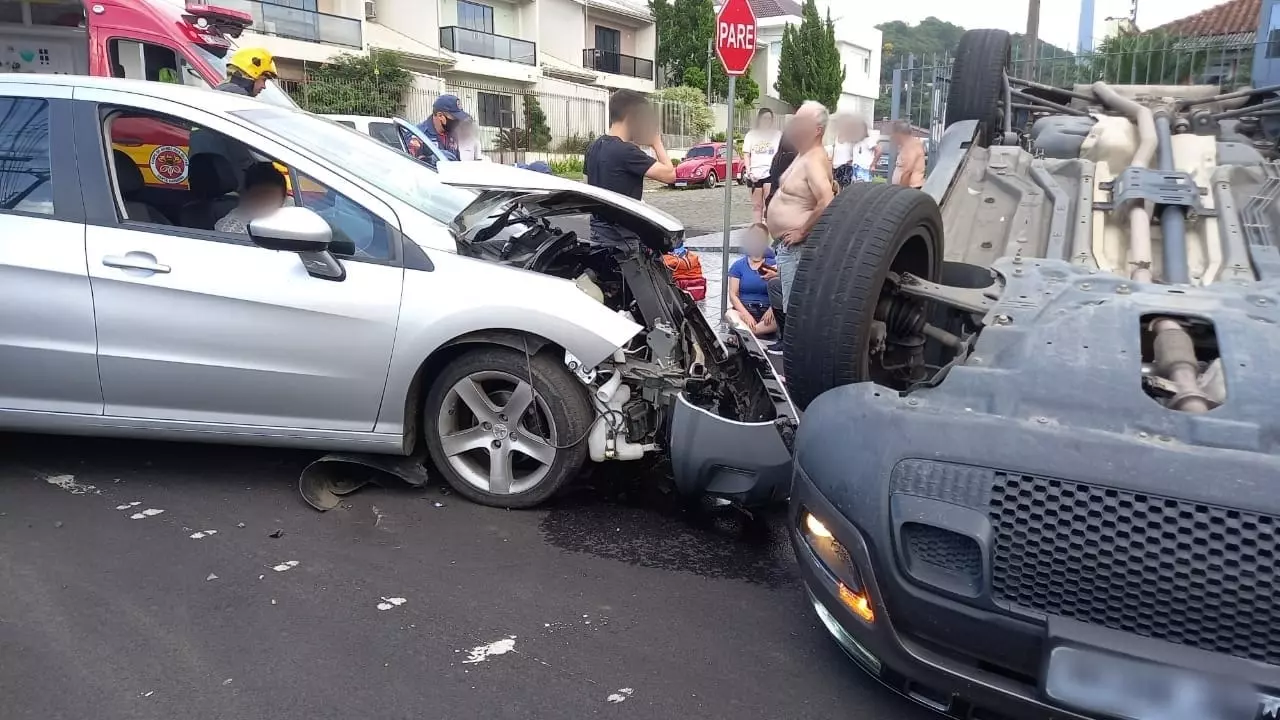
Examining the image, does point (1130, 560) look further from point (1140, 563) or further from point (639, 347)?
point (639, 347)

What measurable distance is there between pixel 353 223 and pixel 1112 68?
29.8ft

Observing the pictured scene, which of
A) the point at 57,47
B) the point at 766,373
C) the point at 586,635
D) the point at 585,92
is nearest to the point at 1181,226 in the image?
the point at 766,373

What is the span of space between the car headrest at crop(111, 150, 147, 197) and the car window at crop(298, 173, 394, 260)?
2.65 ft

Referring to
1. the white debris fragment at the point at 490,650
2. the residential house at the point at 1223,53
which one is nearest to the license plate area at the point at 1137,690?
the white debris fragment at the point at 490,650

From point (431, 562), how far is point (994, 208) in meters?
3.00

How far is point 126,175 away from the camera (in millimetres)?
4062

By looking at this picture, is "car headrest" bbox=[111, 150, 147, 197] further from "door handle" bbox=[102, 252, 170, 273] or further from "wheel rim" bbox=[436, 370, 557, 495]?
"wheel rim" bbox=[436, 370, 557, 495]

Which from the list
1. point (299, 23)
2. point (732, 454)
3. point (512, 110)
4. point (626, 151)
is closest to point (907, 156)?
point (626, 151)

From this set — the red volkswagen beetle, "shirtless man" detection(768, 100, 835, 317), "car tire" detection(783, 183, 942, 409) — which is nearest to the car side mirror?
"car tire" detection(783, 183, 942, 409)

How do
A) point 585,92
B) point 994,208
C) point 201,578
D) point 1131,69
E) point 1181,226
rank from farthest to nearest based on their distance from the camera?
point 585,92, point 1131,69, point 994,208, point 1181,226, point 201,578

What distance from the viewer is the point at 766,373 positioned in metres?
3.96

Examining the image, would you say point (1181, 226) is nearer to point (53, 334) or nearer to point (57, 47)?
point (53, 334)

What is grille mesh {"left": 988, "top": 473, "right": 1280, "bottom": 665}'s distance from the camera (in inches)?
74.5

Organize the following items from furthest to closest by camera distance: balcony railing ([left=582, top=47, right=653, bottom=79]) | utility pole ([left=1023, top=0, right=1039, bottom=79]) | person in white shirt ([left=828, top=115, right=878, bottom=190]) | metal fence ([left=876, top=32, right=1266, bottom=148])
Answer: balcony railing ([left=582, top=47, right=653, bottom=79]) → utility pole ([left=1023, top=0, right=1039, bottom=79]) → metal fence ([left=876, top=32, right=1266, bottom=148]) → person in white shirt ([left=828, top=115, right=878, bottom=190])
